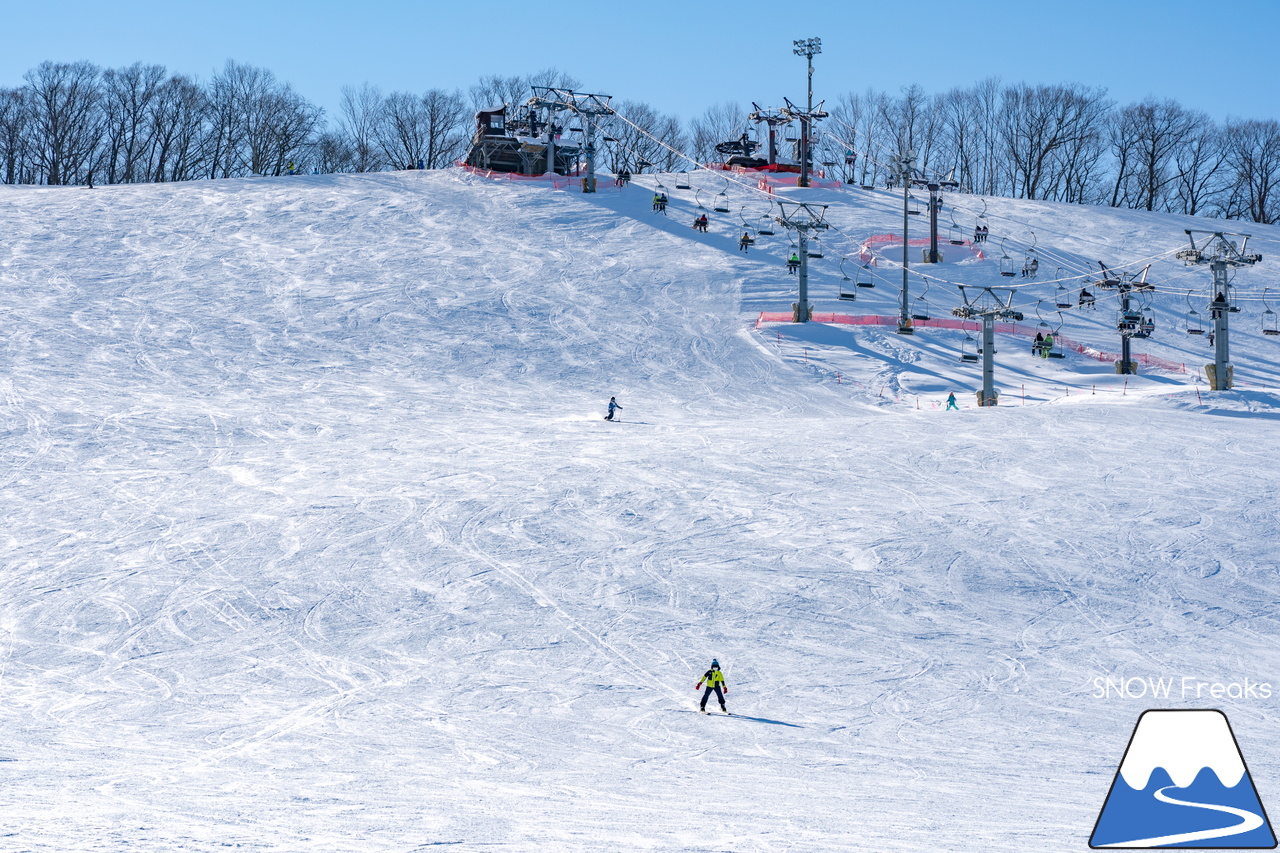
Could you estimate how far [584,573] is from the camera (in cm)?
1891

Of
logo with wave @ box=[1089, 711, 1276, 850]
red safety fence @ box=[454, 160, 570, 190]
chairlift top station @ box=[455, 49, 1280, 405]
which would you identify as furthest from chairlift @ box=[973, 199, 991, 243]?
logo with wave @ box=[1089, 711, 1276, 850]

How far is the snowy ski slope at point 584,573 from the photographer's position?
11422mm

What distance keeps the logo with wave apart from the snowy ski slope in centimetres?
127

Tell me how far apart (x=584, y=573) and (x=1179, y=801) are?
38.6 feet

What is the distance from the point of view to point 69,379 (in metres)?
32.6

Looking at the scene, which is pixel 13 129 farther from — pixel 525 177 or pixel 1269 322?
pixel 1269 322

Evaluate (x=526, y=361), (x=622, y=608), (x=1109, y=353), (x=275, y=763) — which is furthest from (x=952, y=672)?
(x=1109, y=353)

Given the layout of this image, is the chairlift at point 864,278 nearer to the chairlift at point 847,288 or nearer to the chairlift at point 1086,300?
the chairlift at point 847,288

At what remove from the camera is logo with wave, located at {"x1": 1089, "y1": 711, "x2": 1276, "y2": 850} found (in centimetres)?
822

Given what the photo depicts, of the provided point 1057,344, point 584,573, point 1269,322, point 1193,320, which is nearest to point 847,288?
point 1057,344

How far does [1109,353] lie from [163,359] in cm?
3259

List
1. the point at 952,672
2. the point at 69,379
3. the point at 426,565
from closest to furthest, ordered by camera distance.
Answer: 1. the point at 952,672
2. the point at 426,565
3. the point at 69,379

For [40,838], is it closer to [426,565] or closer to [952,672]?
[426,565]

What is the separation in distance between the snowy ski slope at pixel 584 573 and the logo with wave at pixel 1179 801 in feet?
4.17
